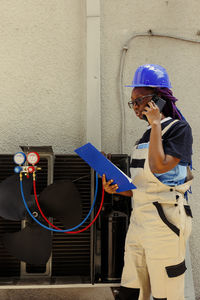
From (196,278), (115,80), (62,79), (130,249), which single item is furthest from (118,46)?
(196,278)

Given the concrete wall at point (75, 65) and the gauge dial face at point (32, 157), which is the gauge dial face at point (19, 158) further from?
the concrete wall at point (75, 65)

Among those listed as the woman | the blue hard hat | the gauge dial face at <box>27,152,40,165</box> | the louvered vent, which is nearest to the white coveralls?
the woman

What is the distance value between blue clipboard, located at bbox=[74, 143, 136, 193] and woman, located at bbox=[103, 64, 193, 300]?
82 mm

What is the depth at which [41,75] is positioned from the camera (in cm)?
276

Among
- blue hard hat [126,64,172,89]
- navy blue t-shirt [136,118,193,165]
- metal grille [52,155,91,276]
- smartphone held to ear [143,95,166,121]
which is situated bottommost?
metal grille [52,155,91,276]

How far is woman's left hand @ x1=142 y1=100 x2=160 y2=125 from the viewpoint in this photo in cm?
174

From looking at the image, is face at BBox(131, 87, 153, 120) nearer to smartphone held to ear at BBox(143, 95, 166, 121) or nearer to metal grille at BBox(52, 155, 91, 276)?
smartphone held to ear at BBox(143, 95, 166, 121)

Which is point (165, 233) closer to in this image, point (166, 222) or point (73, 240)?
point (166, 222)

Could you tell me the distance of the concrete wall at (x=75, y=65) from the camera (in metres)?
2.73

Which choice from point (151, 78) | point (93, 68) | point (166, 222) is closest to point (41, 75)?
Answer: point (93, 68)

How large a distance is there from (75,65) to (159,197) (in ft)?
4.81

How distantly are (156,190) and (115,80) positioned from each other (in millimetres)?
1269

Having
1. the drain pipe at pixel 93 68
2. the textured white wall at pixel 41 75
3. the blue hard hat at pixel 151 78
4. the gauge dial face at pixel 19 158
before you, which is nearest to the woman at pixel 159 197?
the blue hard hat at pixel 151 78

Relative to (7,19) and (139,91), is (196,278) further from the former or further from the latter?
(7,19)
